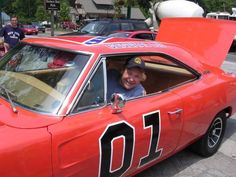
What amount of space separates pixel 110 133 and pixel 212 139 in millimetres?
2056

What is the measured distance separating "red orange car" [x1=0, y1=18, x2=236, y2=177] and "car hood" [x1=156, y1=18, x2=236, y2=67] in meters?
0.72

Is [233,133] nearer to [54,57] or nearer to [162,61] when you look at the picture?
[162,61]

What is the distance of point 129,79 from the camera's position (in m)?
3.43

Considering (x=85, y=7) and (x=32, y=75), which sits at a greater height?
(x=32, y=75)

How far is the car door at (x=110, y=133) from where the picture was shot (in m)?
2.56

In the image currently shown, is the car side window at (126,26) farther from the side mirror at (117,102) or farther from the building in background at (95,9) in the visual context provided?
the building in background at (95,9)

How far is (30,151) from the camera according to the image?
7.64 feet

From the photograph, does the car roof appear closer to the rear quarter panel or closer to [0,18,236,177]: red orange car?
[0,18,236,177]: red orange car

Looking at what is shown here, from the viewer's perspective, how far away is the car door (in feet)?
8.39

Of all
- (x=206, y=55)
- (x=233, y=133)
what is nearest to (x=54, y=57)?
(x=206, y=55)

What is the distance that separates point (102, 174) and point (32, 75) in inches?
40.5

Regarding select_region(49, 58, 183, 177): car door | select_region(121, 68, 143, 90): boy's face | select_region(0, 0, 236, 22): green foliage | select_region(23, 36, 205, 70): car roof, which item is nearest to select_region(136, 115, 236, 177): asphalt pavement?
select_region(49, 58, 183, 177): car door

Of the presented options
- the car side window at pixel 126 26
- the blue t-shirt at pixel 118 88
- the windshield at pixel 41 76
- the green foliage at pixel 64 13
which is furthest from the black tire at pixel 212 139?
the green foliage at pixel 64 13

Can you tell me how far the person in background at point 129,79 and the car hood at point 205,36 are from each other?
4.96ft
